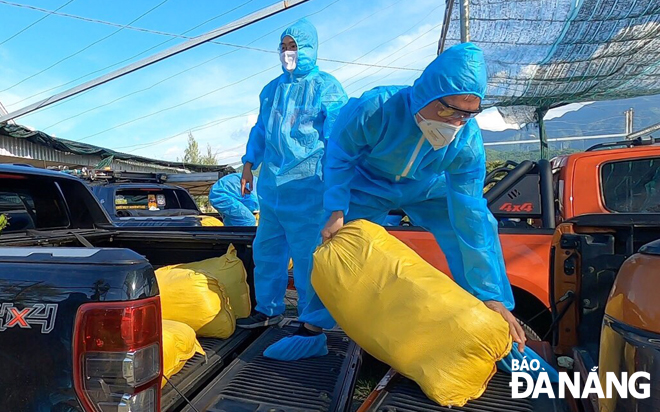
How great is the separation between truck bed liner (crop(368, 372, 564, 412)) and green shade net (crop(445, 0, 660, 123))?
650 centimetres

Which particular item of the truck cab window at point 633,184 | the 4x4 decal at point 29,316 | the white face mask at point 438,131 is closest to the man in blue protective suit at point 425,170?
the white face mask at point 438,131

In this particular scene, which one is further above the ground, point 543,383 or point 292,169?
point 292,169

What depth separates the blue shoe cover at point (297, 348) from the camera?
7.95ft

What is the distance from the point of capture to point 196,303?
251 cm

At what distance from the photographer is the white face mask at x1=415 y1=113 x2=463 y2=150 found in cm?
206

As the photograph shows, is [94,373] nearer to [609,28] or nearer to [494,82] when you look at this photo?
[609,28]

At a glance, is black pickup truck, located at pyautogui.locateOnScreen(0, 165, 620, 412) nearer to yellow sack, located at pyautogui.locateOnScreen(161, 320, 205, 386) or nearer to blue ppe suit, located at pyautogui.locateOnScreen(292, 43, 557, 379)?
yellow sack, located at pyautogui.locateOnScreen(161, 320, 205, 386)

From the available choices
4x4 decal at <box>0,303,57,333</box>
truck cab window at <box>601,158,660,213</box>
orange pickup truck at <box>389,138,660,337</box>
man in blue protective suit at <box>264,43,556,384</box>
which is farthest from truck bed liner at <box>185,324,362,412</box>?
truck cab window at <box>601,158,660,213</box>

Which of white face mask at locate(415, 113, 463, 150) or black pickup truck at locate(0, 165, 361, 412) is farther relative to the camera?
white face mask at locate(415, 113, 463, 150)

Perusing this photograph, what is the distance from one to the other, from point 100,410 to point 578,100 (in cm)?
1412

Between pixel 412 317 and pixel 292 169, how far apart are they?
1.46 metres

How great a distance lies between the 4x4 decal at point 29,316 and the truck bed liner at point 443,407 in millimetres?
1151

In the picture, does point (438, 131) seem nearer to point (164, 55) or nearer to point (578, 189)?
point (578, 189)

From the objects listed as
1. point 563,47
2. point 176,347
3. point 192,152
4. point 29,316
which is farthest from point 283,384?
point 192,152
